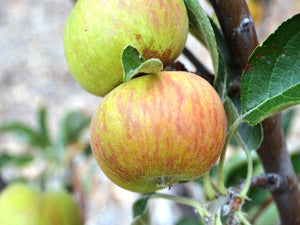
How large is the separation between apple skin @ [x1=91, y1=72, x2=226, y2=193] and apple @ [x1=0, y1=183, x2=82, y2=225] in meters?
0.54

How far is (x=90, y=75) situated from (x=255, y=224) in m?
0.62

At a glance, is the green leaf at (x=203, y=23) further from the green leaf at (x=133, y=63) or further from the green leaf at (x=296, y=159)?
the green leaf at (x=296, y=159)

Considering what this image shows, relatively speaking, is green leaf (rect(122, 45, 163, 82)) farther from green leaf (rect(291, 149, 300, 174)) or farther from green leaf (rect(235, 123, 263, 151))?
green leaf (rect(291, 149, 300, 174))

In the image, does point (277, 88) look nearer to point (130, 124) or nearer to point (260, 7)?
point (130, 124)

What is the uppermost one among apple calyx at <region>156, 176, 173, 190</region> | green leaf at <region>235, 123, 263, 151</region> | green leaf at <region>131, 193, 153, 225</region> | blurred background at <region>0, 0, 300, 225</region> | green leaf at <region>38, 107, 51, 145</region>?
apple calyx at <region>156, 176, 173, 190</region>

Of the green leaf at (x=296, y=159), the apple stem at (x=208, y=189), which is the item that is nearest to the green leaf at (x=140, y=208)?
the apple stem at (x=208, y=189)

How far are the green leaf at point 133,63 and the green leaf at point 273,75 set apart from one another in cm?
14

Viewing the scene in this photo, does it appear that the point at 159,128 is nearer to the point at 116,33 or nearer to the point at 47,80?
the point at 116,33

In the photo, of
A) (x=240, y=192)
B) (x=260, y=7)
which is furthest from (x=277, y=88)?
(x=260, y=7)

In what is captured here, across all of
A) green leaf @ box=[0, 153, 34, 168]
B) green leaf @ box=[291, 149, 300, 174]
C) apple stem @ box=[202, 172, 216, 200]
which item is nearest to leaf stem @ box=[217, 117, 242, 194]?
apple stem @ box=[202, 172, 216, 200]

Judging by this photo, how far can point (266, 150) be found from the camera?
646mm

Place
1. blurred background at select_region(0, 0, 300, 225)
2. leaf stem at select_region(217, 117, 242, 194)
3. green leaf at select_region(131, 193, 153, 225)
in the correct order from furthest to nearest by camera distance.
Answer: blurred background at select_region(0, 0, 300, 225)
green leaf at select_region(131, 193, 153, 225)
leaf stem at select_region(217, 117, 242, 194)

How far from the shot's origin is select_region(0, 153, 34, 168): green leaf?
1175 mm

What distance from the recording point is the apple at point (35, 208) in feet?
3.07
